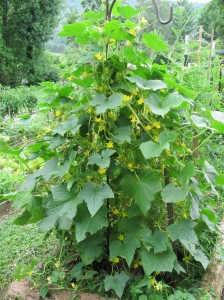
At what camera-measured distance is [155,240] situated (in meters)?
1.56

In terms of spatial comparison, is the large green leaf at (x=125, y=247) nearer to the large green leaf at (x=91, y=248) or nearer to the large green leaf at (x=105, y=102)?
the large green leaf at (x=91, y=248)

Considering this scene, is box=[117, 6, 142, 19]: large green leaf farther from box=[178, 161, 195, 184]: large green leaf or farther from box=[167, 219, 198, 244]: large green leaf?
box=[167, 219, 198, 244]: large green leaf

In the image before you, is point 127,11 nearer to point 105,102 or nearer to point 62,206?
point 105,102

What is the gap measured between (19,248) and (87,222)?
126 cm

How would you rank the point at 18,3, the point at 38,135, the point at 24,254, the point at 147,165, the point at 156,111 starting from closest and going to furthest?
the point at 156,111
the point at 147,165
the point at 38,135
the point at 24,254
the point at 18,3

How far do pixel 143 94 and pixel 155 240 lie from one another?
2.09 feet

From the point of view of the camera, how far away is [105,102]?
1486 mm

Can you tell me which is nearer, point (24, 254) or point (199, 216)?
point (199, 216)

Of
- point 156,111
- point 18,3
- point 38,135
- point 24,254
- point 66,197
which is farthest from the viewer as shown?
point 18,3

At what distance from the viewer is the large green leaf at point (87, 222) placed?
1.49 metres

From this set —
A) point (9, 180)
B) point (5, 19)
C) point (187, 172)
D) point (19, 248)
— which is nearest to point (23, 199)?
point (187, 172)

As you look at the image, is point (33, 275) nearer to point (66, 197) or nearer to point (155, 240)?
point (66, 197)

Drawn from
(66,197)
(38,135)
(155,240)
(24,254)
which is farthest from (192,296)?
(24,254)

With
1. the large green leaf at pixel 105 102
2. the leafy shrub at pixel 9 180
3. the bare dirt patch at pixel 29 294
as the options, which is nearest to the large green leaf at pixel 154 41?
the large green leaf at pixel 105 102
